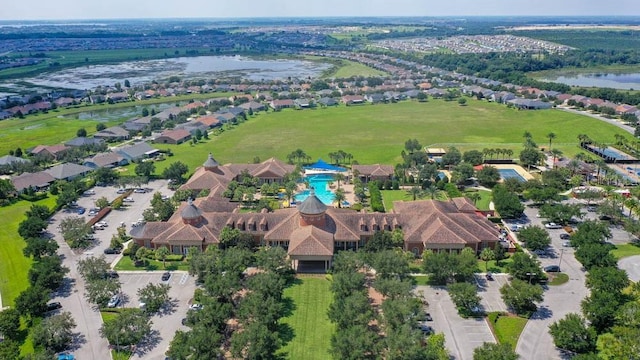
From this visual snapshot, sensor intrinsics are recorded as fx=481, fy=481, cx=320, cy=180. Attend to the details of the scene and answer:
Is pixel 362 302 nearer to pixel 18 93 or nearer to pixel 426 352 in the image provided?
pixel 426 352

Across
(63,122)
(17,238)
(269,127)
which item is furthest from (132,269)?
(63,122)

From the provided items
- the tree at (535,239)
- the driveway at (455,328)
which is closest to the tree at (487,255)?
the tree at (535,239)

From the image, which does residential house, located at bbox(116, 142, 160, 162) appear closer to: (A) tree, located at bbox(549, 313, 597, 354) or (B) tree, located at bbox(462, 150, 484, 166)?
(B) tree, located at bbox(462, 150, 484, 166)

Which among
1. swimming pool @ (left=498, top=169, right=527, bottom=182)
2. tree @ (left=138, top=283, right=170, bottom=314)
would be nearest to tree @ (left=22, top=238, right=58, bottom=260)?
tree @ (left=138, top=283, right=170, bottom=314)

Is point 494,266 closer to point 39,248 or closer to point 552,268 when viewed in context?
point 552,268

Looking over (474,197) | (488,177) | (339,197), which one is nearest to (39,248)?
(339,197)
